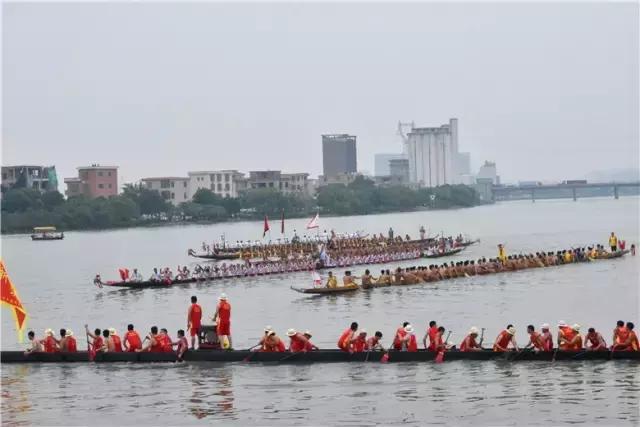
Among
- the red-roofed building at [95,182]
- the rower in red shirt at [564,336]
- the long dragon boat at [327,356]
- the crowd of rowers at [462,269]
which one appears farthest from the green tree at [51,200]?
the rower in red shirt at [564,336]

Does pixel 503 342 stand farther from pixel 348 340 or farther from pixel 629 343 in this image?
pixel 348 340

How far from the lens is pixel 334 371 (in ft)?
93.5

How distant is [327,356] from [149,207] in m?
139

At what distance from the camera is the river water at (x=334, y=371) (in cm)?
2520

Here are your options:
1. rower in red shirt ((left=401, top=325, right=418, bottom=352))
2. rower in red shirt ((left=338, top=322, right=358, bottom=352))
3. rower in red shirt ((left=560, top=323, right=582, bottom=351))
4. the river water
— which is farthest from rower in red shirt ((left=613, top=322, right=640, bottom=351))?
rower in red shirt ((left=338, top=322, right=358, bottom=352))

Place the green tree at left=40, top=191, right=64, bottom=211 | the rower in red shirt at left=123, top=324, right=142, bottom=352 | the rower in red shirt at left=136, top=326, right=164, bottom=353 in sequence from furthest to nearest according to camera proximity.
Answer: the green tree at left=40, top=191, right=64, bottom=211
the rower in red shirt at left=123, top=324, right=142, bottom=352
the rower in red shirt at left=136, top=326, right=164, bottom=353

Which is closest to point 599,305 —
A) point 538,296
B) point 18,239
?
point 538,296

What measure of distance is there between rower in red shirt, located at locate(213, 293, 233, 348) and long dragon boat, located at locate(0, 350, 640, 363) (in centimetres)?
43

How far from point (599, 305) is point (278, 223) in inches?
4705

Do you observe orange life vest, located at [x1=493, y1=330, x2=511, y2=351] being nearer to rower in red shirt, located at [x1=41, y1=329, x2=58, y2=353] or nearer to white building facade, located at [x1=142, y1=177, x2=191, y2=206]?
rower in red shirt, located at [x1=41, y1=329, x2=58, y2=353]

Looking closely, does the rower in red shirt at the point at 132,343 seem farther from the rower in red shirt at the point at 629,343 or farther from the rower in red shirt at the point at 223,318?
the rower in red shirt at the point at 629,343

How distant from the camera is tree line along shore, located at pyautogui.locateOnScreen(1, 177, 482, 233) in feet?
493

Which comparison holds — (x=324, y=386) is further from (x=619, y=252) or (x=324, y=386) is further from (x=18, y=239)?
(x=18, y=239)

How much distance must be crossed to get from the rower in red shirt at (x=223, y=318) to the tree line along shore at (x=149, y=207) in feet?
373
